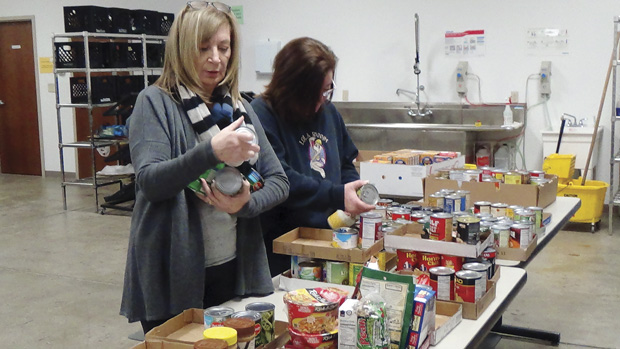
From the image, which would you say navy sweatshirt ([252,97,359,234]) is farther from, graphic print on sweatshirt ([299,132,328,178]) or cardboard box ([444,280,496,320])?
cardboard box ([444,280,496,320])

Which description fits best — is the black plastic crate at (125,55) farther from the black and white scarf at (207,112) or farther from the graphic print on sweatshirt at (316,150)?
the black and white scarf at (207,112)

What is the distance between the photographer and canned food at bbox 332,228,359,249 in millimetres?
1915

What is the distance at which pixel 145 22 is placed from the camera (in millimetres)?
7039

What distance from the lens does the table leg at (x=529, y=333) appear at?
11.2 ft

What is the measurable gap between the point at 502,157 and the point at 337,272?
4.90 meters

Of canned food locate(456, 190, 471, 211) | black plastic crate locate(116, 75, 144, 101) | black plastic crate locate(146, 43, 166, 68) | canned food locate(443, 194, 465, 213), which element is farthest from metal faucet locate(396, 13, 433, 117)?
canned food locate(443, 194, 465, 213)

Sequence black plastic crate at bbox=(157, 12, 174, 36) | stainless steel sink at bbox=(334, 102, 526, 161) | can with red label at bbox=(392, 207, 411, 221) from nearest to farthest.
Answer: can with red label at bbox=(392, 207, 411, 221) < stainless steel sink at bbox=(334, 102, 526, 161) < black plastic crate at bbox=(157, 12, 174, 36)

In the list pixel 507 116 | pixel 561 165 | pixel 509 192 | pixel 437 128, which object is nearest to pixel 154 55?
pixel 437 128

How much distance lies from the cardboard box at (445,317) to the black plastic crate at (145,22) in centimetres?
596

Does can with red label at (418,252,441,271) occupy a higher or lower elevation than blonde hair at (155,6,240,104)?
lower

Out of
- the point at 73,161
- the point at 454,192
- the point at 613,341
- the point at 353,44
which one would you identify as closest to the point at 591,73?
the point at 353,44

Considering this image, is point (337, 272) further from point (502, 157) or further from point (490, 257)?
point (502, 157)

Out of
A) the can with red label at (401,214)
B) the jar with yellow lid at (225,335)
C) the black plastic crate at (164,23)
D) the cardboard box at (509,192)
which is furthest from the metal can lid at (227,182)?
the black plastic crate at (164,23)

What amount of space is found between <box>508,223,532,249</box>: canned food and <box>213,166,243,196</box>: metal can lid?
1.06 metres
